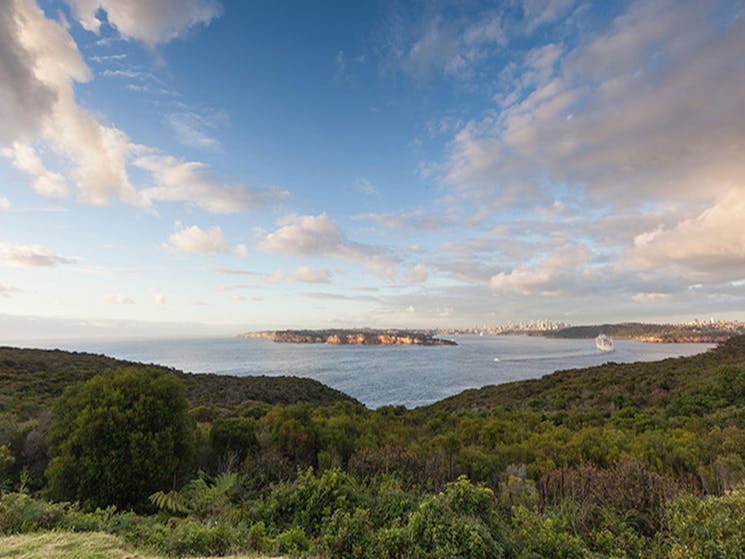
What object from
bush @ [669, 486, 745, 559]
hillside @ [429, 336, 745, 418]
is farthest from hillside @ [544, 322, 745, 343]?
bush @ [669, 486, 745, 559]

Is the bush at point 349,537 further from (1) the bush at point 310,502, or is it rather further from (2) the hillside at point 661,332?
(2) the hillside at point 661,332

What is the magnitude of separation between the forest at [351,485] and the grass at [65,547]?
23 cm

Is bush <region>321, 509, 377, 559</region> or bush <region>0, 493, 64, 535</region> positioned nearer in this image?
bush <region>321, 509, 377, 559</region>

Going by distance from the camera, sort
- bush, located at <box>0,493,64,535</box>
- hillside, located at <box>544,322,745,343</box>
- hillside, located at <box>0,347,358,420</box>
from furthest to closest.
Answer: hillside, located at <box>544,322,745,343</box>, hillside, located at <box>0,347,358,420</box>, bush, located at <box>0,493,64,535</box>

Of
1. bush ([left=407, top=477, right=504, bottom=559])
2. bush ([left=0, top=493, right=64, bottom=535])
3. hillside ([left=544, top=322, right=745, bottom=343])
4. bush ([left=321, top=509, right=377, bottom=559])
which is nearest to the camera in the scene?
bush ([left=407, top=477, right=504, bottom=559])

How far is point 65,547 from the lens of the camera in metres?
3.57

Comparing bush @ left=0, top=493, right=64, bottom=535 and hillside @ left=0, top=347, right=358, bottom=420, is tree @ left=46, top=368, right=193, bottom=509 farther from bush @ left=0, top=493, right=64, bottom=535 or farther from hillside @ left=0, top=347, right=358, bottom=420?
hillside @ left=0, top=347, right=358, bottom=420

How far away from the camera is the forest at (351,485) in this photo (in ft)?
12.4

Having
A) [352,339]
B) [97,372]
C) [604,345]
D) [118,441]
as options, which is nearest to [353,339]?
[352,339]

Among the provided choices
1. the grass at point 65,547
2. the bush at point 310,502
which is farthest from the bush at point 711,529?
the grass at point 65,547

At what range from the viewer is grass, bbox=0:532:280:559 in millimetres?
3367

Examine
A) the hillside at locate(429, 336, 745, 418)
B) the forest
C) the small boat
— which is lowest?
the small boat

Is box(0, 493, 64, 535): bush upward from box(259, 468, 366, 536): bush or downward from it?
upward

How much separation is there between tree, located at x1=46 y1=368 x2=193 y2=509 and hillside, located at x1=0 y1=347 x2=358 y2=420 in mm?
10157
